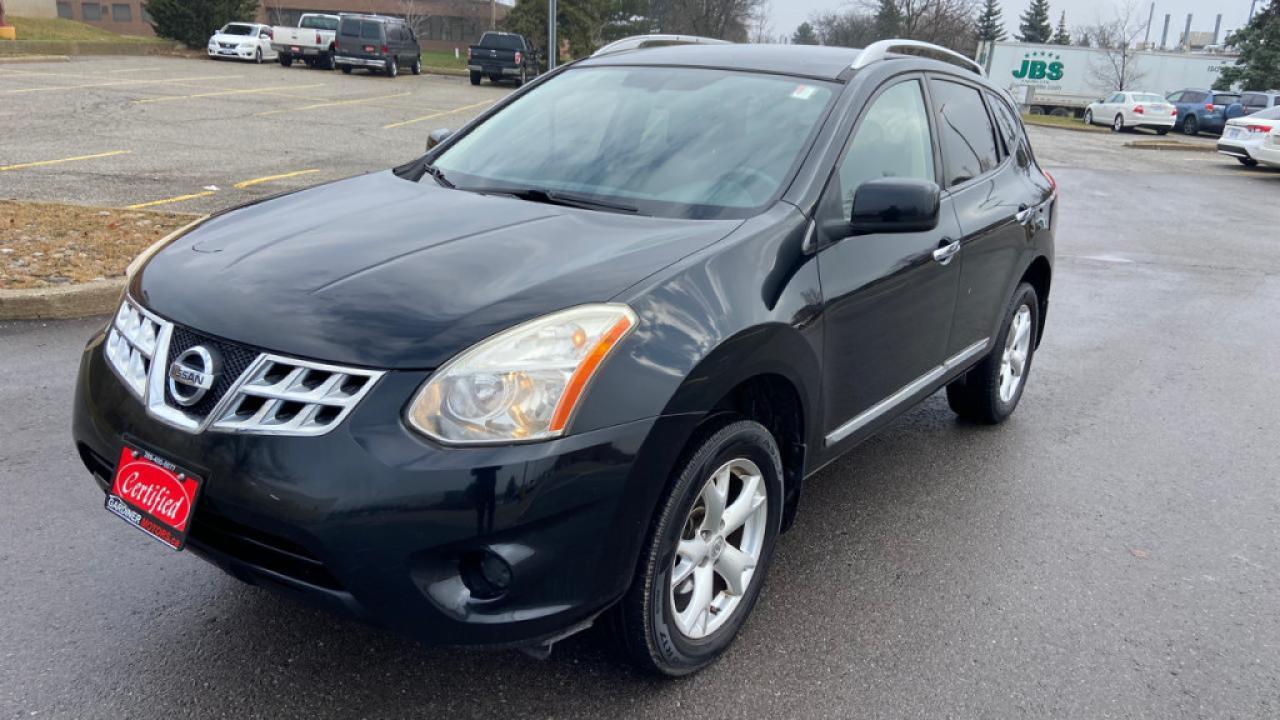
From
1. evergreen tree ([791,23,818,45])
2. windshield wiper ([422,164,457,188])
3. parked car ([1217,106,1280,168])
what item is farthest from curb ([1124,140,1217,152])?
evergreen tree ([791,23,818,45])

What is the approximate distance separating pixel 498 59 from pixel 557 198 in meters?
33.5

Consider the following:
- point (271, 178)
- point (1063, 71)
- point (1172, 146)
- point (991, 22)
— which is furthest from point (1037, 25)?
point (271, 178)

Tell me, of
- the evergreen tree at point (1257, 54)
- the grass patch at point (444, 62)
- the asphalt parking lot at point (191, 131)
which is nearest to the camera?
the asphalt parking lot at point (191, 131)

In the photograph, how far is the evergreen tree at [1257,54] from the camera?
147ft

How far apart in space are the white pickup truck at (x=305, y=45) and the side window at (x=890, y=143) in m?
32.8

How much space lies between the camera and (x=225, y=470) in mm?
2252

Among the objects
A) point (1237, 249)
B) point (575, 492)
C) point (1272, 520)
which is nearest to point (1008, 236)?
point (1272, 520)

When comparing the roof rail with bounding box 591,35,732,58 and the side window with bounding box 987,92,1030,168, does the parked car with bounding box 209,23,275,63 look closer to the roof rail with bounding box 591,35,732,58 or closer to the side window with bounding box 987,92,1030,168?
the roof rail with bounding box 591,35,732,58

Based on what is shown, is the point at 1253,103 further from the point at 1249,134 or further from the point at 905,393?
the point at 905,393

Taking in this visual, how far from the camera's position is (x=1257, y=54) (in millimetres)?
45188

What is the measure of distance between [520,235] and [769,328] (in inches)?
30.0

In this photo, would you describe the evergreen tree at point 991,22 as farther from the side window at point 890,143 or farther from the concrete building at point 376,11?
the side window at point 890,143

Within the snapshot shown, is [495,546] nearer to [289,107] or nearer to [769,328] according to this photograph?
[769,328]

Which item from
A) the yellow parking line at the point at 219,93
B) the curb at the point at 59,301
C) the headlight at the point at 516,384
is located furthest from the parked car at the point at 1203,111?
the headlight at the point at 516,384
